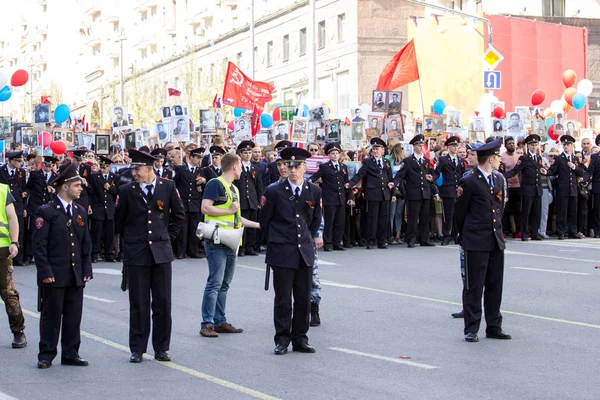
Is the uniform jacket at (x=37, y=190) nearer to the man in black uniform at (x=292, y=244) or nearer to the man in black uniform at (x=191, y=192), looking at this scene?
the man in black uniform at (x=191, y=192)

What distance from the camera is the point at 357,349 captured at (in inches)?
420

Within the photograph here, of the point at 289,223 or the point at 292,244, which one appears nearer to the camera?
the point at 292,244

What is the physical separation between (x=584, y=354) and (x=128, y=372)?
13.4ft

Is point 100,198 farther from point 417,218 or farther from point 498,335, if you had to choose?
A: point 498,335

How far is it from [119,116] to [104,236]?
723 cm

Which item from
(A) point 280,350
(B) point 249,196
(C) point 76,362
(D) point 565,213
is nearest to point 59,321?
(C) point 76,362

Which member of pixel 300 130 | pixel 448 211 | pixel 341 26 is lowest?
pixel 448 211

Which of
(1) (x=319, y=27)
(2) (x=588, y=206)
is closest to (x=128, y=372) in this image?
(2) (x=588, y=206)

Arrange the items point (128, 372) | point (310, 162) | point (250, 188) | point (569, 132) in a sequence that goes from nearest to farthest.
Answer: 1. point (128, 372)
2. point (250, 188)
3. point (310, 162)
4. point (569, 132)

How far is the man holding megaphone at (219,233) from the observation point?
38.1 ft

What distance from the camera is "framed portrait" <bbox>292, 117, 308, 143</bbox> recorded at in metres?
24.5

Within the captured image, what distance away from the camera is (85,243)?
34.0 feet

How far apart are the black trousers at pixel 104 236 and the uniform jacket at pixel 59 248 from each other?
1036 centimetres

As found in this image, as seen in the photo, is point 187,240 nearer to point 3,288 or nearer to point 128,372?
point 3,288
